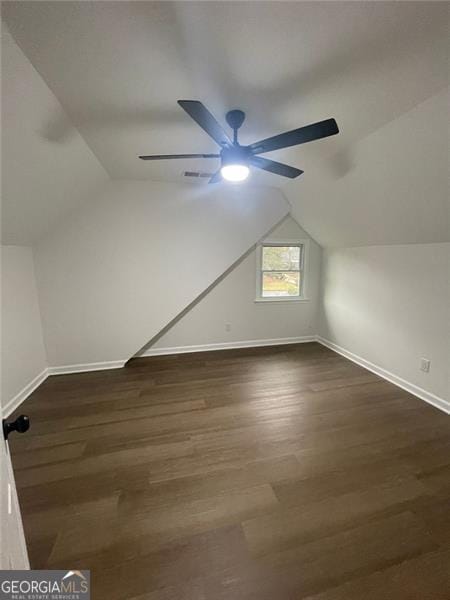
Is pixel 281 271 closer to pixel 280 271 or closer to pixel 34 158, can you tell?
pixel 280 271

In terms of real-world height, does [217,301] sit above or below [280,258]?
below

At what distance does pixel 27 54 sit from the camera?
1.35m

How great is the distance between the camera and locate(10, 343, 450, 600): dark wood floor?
124 centimetres

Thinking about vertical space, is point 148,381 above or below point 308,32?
below

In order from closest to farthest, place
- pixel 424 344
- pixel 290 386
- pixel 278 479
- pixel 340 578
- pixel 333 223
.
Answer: pixel 340 578 < pixel 278 479 < pixel 424 344 < pixel 290 386 < pixel 333 223

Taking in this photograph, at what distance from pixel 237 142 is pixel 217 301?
8.43ft

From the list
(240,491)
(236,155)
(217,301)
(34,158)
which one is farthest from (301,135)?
(217,301)

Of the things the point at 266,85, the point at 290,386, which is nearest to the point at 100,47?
the point at 266,85

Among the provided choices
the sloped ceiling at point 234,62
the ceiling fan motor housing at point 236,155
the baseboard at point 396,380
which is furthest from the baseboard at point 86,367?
the baseboard at point 396,380

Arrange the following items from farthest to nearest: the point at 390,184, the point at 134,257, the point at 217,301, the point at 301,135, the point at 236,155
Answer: the point at 217,301, the point at 134,257, the point at 390,184, the point at 236,155, the point at 301,135

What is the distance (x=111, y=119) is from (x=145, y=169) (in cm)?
96

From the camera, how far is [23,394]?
9.23 ft

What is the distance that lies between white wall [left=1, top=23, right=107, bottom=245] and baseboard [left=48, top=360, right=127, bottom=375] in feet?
5.45

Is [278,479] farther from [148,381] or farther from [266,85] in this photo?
[266,85]
